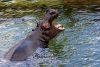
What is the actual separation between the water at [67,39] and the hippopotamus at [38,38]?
0.17m

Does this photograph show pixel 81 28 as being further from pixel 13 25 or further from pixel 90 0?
pixel 90 0

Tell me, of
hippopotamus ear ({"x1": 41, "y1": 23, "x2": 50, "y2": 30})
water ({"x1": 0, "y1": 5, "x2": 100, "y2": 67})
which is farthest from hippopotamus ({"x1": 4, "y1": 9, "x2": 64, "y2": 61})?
water ({"x1": 0, "y1": 5, "x2": 100, "y2": 67})

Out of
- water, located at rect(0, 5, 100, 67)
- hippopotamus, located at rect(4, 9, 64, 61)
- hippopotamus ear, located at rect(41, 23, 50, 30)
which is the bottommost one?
water, located at rect(0, 5, 100, 67)

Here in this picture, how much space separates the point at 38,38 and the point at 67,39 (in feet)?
4.81

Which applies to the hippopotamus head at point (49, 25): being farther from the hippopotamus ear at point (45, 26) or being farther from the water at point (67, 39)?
the water at point (67, 39)

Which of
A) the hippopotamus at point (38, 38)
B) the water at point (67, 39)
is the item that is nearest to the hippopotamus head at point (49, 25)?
the hippopotamus at point (38, 38)

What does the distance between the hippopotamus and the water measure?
6.6 inches

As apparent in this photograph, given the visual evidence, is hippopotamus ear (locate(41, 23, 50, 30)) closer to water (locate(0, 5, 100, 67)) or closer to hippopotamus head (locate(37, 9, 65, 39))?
hippopotamus head (locate(37, 9, 65, 39))

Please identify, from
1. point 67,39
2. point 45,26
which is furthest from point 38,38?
point 67,39

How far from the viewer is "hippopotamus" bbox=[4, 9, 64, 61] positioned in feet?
25.8

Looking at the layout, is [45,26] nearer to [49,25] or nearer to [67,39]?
[49,25]

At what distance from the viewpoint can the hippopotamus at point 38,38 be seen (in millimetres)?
7867

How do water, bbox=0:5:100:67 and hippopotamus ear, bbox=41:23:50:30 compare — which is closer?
water, bbox=0:5:100:67

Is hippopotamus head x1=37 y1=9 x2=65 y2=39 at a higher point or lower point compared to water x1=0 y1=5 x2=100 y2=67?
higher
